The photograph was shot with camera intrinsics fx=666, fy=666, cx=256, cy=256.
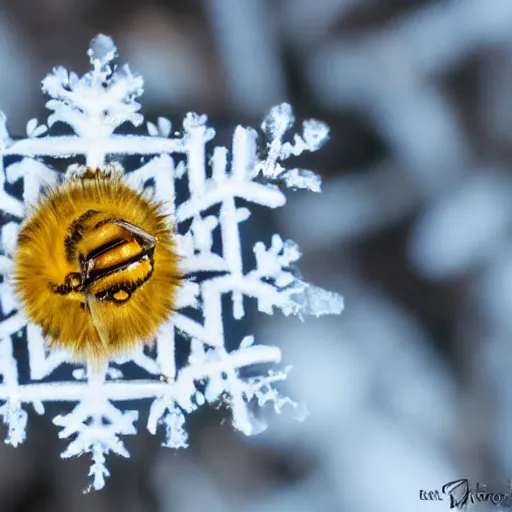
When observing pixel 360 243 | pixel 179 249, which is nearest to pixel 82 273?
pixel 179 249

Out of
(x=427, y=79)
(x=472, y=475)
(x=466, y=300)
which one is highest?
(x=427, y=79)

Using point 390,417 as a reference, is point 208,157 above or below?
above

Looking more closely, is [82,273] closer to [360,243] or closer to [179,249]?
[179,249]

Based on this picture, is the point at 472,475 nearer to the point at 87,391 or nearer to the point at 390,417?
the point at 390,417

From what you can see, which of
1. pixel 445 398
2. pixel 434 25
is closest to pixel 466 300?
pixel 445 398
